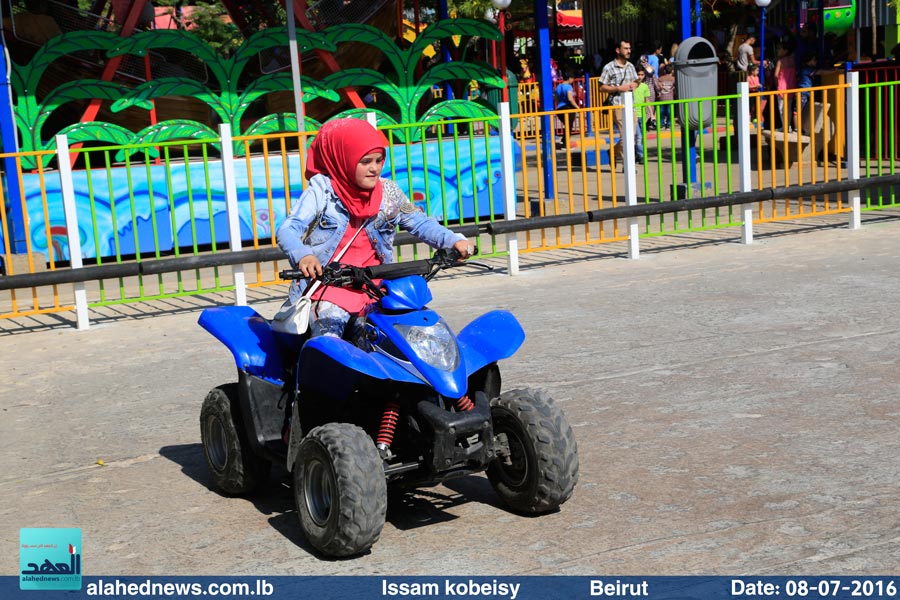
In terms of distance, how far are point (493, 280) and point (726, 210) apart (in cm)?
445

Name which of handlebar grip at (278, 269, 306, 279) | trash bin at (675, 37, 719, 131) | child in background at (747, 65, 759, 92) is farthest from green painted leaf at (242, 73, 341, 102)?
child in background at (747, 65, 759, 92)

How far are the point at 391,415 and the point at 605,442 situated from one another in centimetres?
142

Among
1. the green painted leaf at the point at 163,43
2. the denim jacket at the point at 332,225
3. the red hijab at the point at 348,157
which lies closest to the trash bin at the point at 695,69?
the green painted leaf at the point at 163,43

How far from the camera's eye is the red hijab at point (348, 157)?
4.77 meters

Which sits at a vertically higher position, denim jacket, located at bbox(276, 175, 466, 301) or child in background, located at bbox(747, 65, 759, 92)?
child in background, located at bbox(747, 65, 759, 92)

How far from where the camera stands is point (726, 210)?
13781 mm

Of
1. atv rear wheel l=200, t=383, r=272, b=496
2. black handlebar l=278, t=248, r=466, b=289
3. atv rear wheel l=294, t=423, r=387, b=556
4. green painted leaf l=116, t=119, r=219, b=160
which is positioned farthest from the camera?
green painted leaf l=116, t=119, r=219, b=160

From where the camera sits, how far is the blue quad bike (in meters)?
4.25

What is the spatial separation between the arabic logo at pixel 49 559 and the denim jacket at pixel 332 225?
4.23 ft

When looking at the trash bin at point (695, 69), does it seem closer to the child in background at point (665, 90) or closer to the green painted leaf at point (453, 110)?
the green painted leaf at point (453, 110)

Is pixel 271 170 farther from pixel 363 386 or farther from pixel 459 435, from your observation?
pixel 459 435

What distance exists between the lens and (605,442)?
555 cm

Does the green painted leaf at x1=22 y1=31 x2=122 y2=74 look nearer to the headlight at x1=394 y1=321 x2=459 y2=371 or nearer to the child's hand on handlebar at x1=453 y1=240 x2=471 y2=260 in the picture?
the child's hand on handlebar at x1=453 y1=240 x2=471 y2=260

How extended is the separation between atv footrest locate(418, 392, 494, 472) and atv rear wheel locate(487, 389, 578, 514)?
→ 153 millimetres
